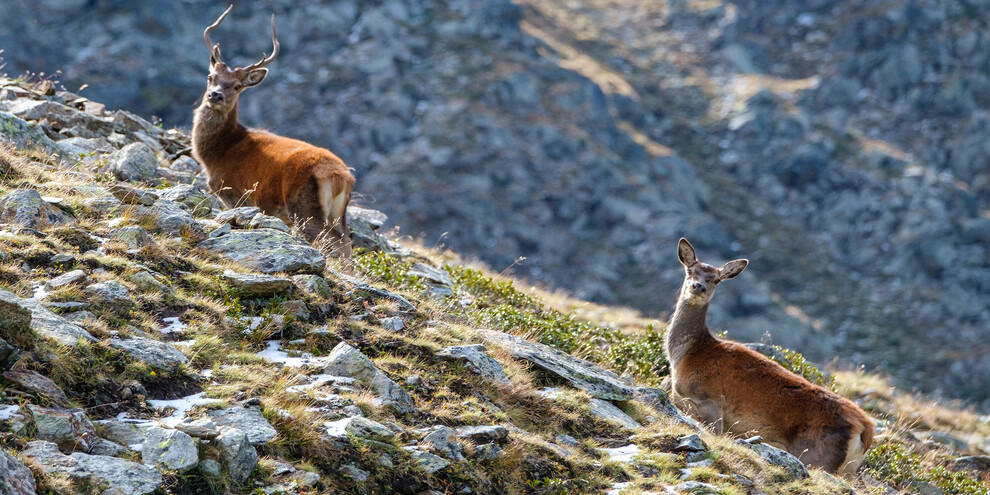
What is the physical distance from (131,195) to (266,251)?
1.56 metres

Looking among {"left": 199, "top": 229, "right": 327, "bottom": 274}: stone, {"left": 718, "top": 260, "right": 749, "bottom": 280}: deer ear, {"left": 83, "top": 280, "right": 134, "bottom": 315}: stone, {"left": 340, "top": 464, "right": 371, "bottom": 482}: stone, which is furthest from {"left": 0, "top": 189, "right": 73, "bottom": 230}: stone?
{"left": 718, "top": 260, "right": 749, "bottom": 280}: deer ear

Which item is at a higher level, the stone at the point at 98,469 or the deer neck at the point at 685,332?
the stone at the point at 98,469

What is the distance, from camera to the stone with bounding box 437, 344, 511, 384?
24.9ft

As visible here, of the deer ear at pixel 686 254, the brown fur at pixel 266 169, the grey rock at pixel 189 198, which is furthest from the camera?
the deer ear at pixel 686 254

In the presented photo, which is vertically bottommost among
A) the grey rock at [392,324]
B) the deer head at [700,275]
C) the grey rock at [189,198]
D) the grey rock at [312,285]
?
the deer head at [700,275]

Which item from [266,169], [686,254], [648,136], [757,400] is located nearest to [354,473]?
[757,400]

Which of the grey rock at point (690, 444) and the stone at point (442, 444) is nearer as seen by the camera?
the stone at point (442, 444)

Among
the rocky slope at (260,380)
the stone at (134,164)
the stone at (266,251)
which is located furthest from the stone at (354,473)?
the stone at (134,164)

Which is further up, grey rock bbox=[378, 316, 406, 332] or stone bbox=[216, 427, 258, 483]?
stone bbox=[216, 427, 258, 483]

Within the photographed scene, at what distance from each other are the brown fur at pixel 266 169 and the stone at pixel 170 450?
4.51m

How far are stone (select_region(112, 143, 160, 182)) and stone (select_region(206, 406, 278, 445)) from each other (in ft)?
15.7

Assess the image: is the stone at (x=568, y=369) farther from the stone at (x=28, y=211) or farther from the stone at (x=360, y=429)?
the stone at (x=28, y=211)

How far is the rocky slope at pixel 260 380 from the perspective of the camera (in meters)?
5.31

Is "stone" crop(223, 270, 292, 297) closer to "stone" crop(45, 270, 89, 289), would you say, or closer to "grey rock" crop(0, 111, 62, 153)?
"stone" crop(45, 270, 89, 289)
